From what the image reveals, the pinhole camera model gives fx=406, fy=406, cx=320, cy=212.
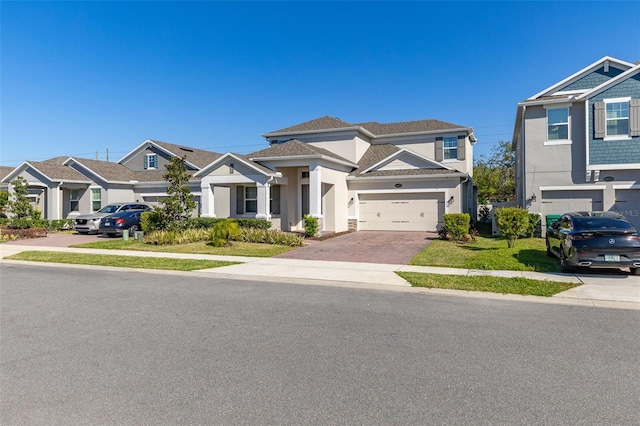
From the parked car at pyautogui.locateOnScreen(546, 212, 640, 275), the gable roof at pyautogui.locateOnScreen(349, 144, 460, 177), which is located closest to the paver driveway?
the gable roof at pyautogui.locateOnScreen(349, 144, 460, 177)

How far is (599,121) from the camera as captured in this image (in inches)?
701

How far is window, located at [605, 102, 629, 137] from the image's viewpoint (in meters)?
17.6

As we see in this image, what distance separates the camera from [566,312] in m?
7.37

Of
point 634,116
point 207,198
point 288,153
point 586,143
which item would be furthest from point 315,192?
point 634,116

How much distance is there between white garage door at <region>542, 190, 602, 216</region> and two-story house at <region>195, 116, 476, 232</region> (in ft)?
14.9

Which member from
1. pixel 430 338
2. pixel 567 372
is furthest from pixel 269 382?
pixel 567 372

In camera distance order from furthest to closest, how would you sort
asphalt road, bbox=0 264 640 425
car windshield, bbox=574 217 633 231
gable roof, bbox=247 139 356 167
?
gable roof, bbox=247 139 356 167 → car windshield, bbox=574 217 633 231 → asphalt road, bbox=0 264 640 425

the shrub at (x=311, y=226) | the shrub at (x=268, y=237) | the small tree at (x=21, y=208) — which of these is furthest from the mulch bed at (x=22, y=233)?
the shrub at (x=311, y=226)

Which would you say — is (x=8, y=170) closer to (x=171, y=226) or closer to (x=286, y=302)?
(x=171, y=226)

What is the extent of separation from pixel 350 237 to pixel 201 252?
8.03m

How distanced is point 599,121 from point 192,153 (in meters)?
28.9

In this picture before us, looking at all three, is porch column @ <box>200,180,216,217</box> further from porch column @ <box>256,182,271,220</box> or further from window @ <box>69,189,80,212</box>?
window @ <box>69,189,80,212</box>

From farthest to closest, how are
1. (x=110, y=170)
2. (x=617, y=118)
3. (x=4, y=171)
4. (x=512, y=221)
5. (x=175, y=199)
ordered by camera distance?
(x=4, y=171) → (x=110, y=170) → (x=175, y=199) → (x=617, y=118) → (x=512, y=221)

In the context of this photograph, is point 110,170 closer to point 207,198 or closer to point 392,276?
point 207,198
